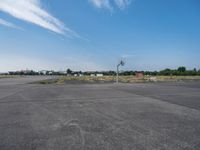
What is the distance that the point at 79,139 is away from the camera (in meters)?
4.58

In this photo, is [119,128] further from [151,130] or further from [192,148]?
[192,148]

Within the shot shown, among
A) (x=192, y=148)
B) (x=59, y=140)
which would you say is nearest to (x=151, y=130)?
(x=192, y=148)

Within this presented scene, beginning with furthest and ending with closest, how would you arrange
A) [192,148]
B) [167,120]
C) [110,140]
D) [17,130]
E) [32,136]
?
[167,120] → [17,130] → [32,136] → [110,140] → [192,148]

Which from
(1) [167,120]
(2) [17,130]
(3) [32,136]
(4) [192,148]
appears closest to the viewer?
(4) [192,148]

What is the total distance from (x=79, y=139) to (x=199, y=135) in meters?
3.09

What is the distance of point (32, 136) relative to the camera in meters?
4.82

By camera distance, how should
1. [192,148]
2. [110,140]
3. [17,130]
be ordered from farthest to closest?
[17,130], [110,140], [192,148]

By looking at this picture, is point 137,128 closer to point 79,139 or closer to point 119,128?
point 119,128

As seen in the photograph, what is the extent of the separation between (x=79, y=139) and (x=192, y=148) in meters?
2.53

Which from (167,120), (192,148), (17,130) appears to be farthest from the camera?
(167,120)

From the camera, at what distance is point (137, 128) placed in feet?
18.3

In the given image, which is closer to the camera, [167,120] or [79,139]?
[79,139]

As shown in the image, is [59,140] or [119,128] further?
[119,128]

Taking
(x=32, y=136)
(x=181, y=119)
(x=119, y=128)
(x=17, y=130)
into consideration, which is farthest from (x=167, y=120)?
(x=17, y=130)
